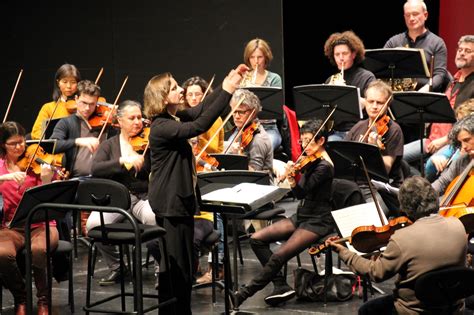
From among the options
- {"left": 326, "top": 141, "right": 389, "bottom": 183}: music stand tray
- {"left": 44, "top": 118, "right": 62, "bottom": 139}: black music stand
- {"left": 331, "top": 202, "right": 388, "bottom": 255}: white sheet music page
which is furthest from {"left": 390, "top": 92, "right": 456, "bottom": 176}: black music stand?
{"left": 44, "top": 118, "right": 62, "bottom": 139}: black music stand

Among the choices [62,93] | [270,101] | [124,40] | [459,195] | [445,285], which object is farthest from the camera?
[124,40]

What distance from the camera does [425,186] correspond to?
438cm

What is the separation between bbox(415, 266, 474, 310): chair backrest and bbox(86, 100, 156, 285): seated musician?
2.64 m

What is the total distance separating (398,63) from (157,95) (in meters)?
2.82

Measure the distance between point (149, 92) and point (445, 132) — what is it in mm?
3019

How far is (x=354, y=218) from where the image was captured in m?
5.12

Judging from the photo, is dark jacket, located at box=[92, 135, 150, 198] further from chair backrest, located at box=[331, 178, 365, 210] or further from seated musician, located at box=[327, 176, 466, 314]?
seated musician, located at box=[327, 176, 466, 314]

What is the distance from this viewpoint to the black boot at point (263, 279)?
5.90 meters

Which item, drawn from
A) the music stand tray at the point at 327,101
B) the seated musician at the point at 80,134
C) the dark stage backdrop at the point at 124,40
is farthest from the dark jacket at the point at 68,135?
the dark stage backdrop at the point at 124,40

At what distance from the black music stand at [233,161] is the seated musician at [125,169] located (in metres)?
0.55

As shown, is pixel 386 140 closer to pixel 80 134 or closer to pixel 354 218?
pixel 354 218

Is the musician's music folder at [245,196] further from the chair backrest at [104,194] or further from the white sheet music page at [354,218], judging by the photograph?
the chair backrest at [104,194]

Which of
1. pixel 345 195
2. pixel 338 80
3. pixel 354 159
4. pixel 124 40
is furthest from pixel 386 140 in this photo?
pixel 124 40

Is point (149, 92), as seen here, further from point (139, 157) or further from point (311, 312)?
point (311, 312)
